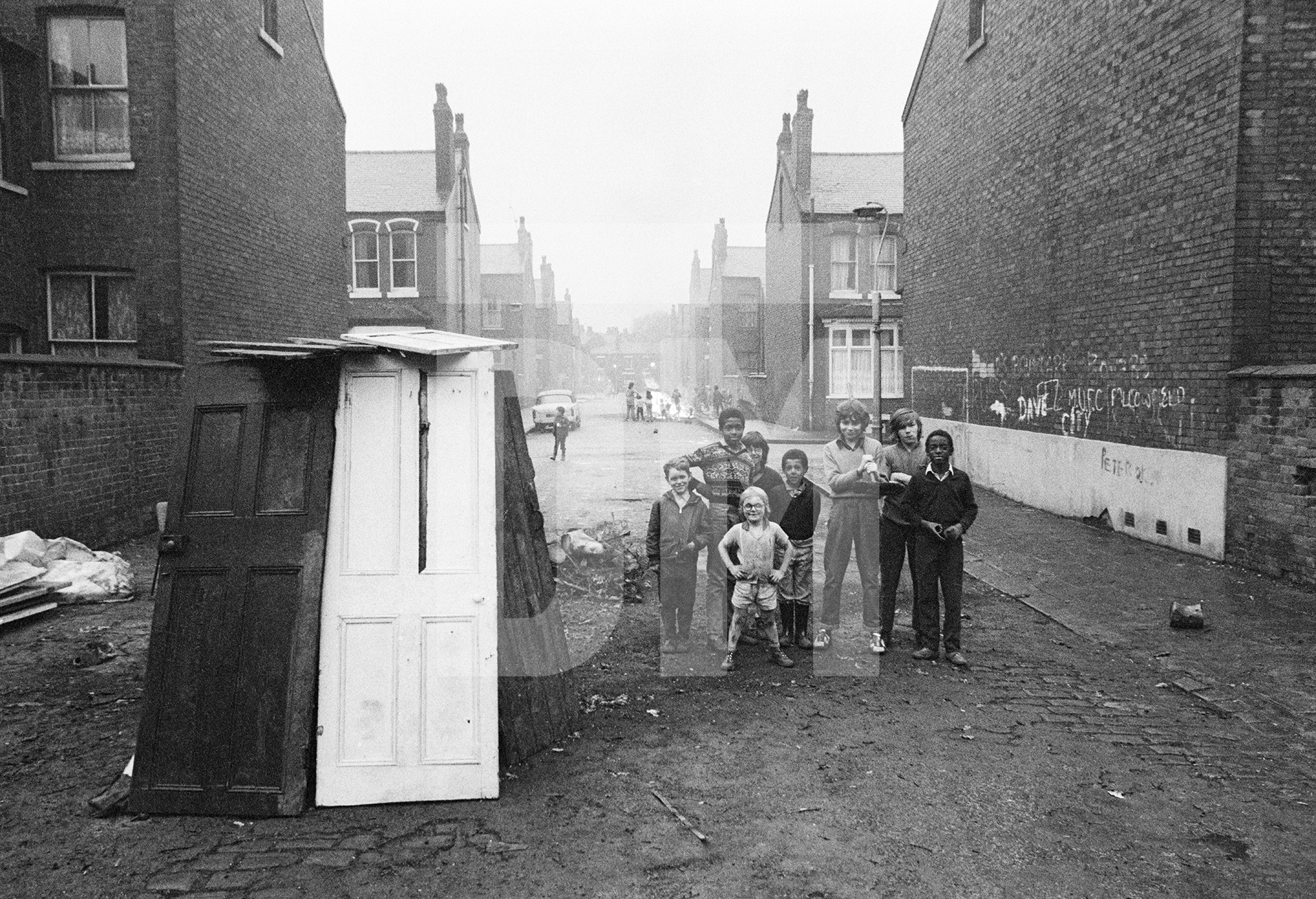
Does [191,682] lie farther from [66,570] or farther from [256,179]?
[256,179]

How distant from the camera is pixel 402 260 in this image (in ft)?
113

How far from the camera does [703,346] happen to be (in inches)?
2734

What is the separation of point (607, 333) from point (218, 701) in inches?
6828

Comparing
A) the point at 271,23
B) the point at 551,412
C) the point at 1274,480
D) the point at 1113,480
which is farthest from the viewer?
the point at 551,412

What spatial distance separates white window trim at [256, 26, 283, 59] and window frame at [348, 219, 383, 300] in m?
17.5

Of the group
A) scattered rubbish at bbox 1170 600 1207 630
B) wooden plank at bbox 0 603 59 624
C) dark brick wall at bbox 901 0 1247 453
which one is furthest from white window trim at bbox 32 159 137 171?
scattered rubbish at bbox 1170 600 1207 630

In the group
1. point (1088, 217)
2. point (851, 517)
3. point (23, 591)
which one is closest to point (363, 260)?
point (1088, 217)

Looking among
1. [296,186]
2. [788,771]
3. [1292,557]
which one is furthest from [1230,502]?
[296,186]

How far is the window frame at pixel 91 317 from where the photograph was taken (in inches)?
522

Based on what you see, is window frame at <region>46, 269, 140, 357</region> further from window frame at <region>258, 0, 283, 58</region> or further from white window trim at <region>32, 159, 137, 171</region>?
window frame at <region>258, 0, 283, 58</region>

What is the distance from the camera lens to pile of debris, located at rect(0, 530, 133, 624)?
26.0ft

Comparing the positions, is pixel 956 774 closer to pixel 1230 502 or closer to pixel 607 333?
pixel 1230 502

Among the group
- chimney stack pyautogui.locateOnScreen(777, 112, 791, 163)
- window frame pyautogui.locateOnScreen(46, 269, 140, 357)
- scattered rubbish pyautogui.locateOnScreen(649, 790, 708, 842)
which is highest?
chimney stack pyautogui.locateOnScreen(777, 112, 791, 163)

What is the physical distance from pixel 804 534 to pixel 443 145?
32644 millimetres
